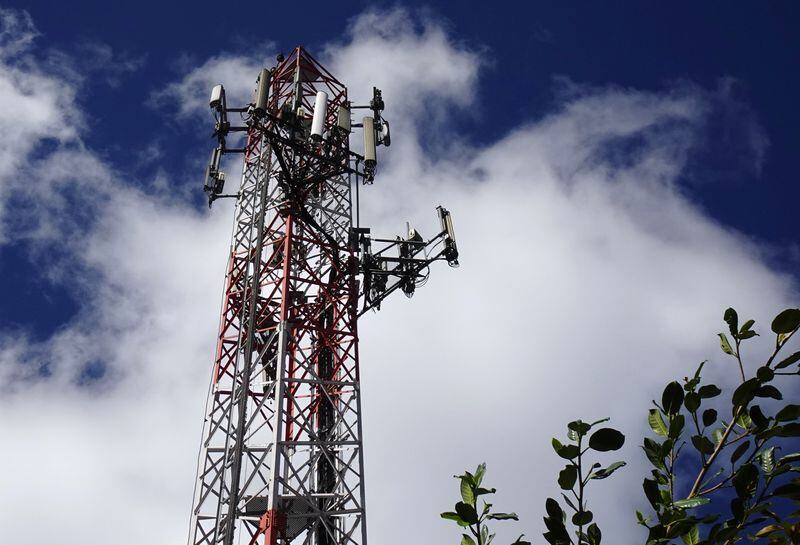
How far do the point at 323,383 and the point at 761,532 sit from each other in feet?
50.3

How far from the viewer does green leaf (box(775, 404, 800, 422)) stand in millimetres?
2272

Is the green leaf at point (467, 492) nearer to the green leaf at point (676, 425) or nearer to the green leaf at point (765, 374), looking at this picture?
the green leaf at point (676, 425)

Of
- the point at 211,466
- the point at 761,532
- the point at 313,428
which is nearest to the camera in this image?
the point at 761,532

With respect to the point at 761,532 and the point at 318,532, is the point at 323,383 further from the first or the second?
the point at 761,532

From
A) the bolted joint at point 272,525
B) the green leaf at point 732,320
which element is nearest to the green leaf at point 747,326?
the green leaf at point 732,320

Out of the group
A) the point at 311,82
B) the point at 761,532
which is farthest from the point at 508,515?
the point at 311,82

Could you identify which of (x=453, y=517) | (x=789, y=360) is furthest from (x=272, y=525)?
(x=789, y=360)

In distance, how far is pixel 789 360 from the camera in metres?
2.23

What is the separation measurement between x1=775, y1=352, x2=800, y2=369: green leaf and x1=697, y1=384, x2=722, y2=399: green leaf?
234 mm

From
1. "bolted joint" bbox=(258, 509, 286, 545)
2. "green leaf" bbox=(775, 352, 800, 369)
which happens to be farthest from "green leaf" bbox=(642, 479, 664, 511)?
"bolted joint" bbox=(258, 509, 286, 545)

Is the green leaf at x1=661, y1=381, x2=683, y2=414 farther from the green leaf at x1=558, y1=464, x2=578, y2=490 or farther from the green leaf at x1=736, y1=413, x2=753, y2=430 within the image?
the green leaf at x1=558, y1=464, x2=578, y2=490

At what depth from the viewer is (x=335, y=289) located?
19328 millimetres

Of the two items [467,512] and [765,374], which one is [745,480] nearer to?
[765,374]

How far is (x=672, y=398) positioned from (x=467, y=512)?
2.79 ft
